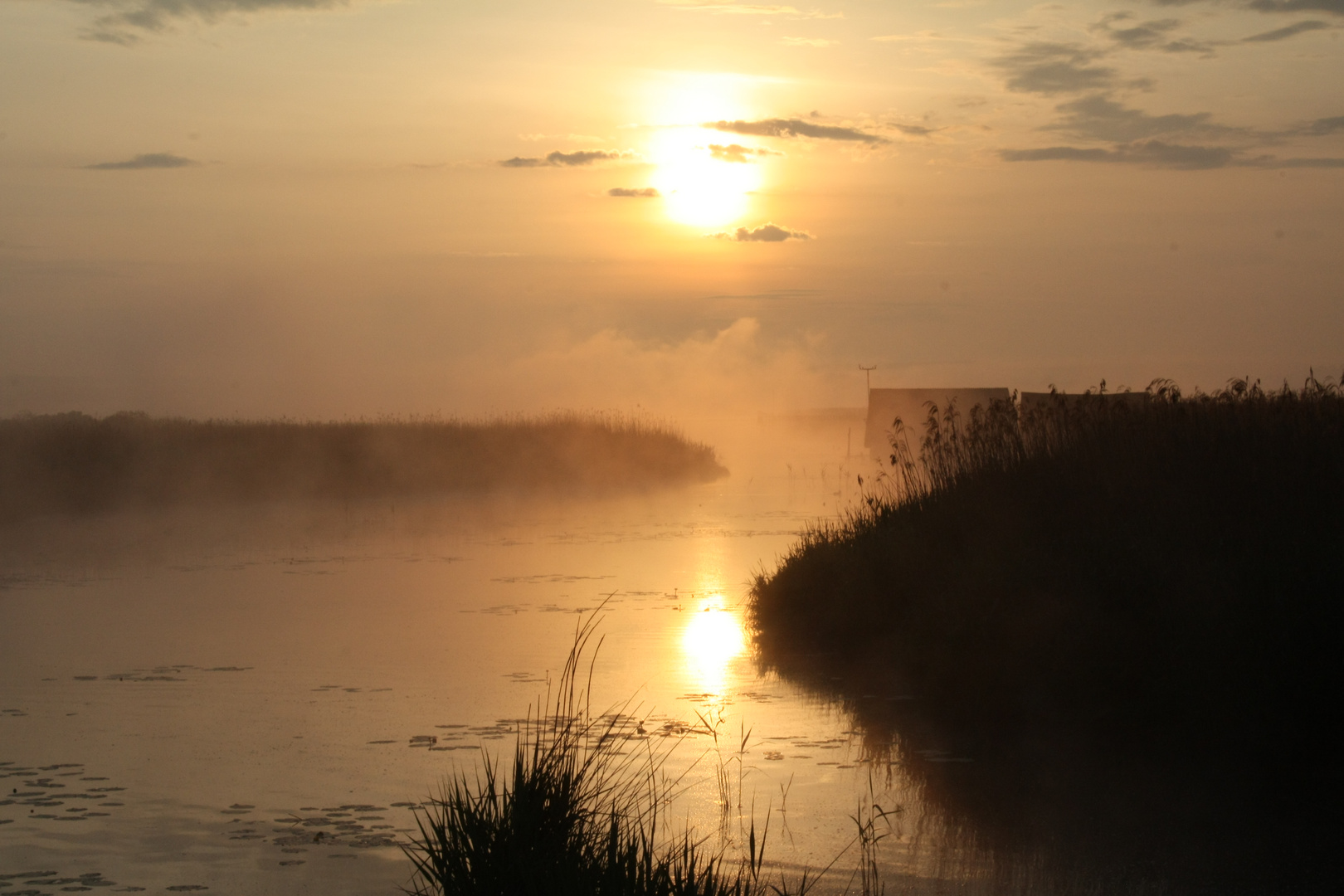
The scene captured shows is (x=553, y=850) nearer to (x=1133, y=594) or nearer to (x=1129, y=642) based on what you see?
(x=1129, y=642)

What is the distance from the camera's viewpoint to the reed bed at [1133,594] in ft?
25.1

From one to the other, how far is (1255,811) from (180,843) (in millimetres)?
5723

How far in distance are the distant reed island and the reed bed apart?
2130cm

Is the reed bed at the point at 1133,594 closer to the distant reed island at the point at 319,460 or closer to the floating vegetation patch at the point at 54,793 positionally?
the floating vegetation patch at the point at 54,793

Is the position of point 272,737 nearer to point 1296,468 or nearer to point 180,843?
point 180,843

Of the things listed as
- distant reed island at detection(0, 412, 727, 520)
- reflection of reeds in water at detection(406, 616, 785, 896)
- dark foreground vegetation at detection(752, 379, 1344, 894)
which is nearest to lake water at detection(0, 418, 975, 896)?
dark foreground vegetation at detection(752, 379, 1344, 894)

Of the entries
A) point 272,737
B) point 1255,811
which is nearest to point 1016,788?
point 1255,811

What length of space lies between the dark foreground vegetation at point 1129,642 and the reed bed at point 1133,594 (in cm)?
2

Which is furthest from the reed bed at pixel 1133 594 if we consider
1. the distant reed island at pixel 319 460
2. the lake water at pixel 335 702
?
the distant reed island at pixel 319 460

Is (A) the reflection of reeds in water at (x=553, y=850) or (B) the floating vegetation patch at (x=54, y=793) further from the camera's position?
(B) the floating vegetation patch at (x=54, y=793)

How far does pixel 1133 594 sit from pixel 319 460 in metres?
29.0

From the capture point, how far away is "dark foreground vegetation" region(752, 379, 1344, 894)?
626cm

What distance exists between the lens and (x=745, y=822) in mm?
6246

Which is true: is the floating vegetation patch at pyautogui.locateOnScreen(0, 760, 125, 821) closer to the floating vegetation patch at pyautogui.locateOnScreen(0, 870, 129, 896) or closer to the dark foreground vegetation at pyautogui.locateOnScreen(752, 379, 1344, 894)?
the floating vegetation patch at pyautogui.locateOnScreen(0, 870, 129, 896)
